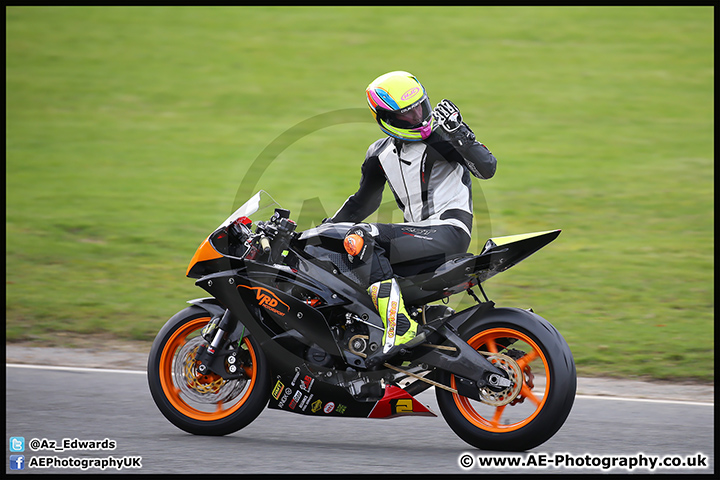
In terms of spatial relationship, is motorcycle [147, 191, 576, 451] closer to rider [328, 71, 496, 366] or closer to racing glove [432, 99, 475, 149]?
rider [328, 71, 496, 366]

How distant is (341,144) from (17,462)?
9735 millimetres

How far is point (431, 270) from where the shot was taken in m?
5.05

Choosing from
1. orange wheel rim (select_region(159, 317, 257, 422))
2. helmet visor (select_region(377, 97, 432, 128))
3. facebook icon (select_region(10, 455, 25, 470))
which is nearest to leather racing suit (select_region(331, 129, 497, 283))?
helmet visor (select_region(377, 97, 432, 128))

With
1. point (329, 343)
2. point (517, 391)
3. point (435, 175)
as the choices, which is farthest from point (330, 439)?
point (435, 175)

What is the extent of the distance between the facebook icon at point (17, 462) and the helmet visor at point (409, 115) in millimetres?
2906

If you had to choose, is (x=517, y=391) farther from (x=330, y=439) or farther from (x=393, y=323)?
(x=330, y=439)

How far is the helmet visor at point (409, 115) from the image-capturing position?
5.13 meters

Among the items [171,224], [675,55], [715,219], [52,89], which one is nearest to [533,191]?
[715,219]

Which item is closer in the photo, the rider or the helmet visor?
the rider

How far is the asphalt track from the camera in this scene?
4754 millimetres

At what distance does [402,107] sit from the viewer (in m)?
5.11

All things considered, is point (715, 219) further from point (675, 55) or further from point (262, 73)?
point (262, 73)

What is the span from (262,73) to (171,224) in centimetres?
A: 765

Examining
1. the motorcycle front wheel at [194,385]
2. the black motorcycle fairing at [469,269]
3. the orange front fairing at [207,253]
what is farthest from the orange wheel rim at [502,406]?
the orange front fairing at [207,253]
